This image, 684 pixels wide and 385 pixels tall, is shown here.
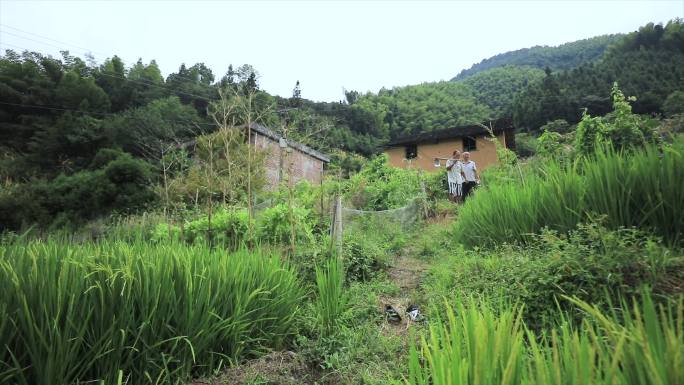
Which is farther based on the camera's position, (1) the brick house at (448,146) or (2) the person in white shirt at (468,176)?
(1) the brick house at (448,146)

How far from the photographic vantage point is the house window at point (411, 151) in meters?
32.3

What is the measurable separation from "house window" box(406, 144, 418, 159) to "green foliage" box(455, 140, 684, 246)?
92.6ft

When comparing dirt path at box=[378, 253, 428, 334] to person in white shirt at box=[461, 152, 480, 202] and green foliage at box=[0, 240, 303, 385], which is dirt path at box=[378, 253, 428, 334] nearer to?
green foliage at box=[0, 240, 303, 385]

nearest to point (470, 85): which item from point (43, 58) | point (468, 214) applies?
point (43, 58)

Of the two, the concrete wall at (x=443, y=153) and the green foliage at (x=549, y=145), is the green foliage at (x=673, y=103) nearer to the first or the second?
the concrete wall at (x=443, y=153)

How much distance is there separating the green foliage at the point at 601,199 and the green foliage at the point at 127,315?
2.71m

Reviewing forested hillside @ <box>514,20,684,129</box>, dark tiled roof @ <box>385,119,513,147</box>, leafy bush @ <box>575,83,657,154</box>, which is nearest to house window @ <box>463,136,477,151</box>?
dark tiled roof @ <box>385,119,513,147</box>

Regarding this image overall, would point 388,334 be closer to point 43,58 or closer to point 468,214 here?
point 468,214

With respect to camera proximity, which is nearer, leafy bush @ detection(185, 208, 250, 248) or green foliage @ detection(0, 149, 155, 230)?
leafy bush @ detection(185, 208, 250, 248)

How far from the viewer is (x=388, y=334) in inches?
121

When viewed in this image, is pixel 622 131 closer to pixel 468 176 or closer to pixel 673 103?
pixel 468 176

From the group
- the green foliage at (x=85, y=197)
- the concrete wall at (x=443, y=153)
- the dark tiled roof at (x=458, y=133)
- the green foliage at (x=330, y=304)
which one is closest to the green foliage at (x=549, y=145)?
the green foliage at (x=330, y=304)

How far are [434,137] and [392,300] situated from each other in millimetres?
28097

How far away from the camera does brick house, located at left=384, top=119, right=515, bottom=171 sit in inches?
1048
